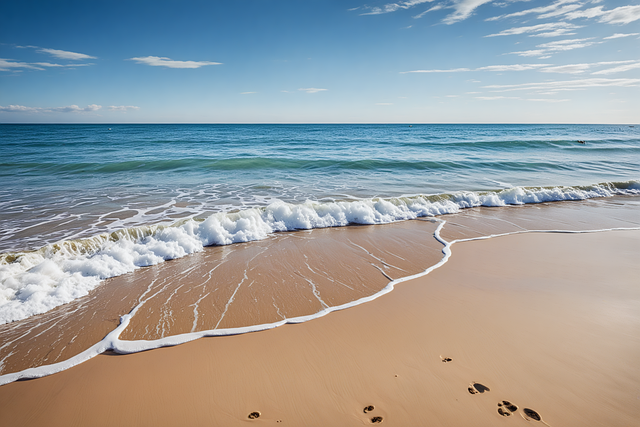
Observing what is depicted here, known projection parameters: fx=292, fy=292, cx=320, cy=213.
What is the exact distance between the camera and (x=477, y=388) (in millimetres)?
2611

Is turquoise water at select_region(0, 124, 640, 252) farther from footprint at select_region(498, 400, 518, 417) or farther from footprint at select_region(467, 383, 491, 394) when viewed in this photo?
footprint at select_region(498, 400, 518, 417)

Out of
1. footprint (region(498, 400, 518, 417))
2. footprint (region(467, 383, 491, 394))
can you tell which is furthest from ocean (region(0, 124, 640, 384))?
footprint (region(498, 400, 518, 417))

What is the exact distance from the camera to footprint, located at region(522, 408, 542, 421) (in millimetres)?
2332

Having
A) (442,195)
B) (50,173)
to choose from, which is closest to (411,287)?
(442,195)

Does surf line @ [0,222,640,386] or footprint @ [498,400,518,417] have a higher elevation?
footprint @ [498,400,518,417]

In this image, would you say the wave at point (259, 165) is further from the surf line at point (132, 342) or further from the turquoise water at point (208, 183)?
the surf line at point (132, 342)

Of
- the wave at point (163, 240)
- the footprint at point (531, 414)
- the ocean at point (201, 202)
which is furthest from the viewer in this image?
the ocean at point (201, 202)

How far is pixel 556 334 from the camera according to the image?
333 centimetres

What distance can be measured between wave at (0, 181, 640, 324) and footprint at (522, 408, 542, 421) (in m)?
5.39

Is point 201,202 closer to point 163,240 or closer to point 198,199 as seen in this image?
point 198,199

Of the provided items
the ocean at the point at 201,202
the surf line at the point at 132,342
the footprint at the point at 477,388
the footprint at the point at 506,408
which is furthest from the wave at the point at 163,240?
the footprint at the point at 506,408

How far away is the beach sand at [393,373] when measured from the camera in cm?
242

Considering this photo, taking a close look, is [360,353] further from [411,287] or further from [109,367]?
[109,367]

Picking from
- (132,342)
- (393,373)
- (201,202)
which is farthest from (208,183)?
(393,373)
